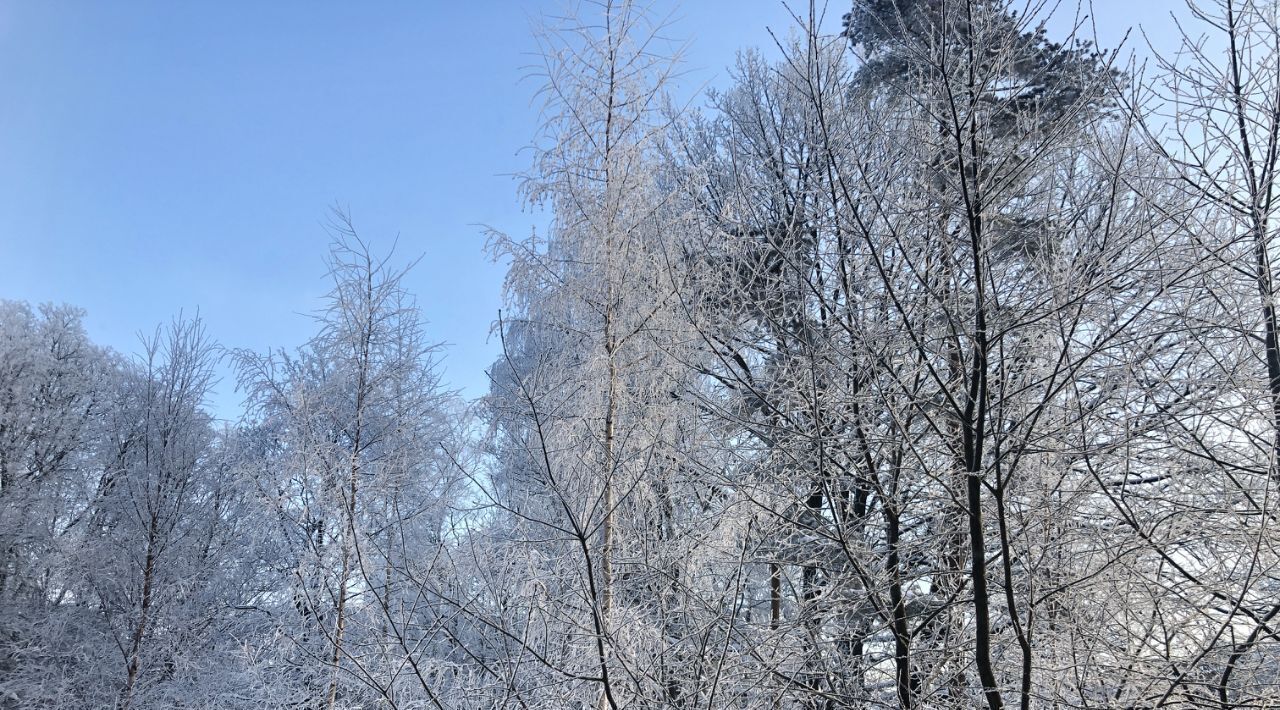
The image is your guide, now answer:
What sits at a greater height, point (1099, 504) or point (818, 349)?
point (818, 349)

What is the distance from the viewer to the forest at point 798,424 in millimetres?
2156

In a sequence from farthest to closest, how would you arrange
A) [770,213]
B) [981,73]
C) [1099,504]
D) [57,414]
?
[57,414], [770,213], [1099,504], [981,73]

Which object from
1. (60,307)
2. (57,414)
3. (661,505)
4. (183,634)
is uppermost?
(60,307)

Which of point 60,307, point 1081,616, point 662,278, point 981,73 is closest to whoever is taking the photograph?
point 981,73

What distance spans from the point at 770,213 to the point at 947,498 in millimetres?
4059

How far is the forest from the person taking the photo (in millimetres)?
2156

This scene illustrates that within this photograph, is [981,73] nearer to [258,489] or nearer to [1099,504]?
[1099,504]

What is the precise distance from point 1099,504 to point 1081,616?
923 mm

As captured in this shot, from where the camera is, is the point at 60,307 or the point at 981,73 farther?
the point at 60,307

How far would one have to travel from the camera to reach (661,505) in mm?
4992

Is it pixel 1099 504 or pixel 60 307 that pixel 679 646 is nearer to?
pixel 1099 504

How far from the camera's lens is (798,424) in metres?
2.84

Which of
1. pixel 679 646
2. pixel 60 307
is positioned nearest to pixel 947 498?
pixel 679 646

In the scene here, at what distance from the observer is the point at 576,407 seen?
13.8 ft
